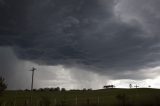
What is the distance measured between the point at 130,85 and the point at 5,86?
71658 mm

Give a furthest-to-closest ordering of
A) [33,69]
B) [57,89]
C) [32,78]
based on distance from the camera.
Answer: [57,89] < [33,69] < [32,78]

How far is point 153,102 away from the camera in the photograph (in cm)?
4681

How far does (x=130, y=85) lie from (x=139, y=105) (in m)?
87.2

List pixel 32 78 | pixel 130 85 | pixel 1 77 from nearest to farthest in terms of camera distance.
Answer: pixel 32 78 → pixel 1 77 → pixel 130 85

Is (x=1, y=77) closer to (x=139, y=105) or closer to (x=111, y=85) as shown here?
(x=139, y=105)

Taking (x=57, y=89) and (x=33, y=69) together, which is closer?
(x=33, y=69)

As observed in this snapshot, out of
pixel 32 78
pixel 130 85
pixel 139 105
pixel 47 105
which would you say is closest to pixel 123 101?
pixel 139 105

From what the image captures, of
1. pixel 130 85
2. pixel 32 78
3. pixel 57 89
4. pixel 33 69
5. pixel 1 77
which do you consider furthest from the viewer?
pixel 57 89

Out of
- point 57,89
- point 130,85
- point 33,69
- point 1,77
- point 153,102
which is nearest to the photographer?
point 153,102

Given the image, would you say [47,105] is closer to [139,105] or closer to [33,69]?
[139,105]

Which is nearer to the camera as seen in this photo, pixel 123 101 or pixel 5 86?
pixel 123 101

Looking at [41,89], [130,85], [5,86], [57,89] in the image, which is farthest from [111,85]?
[5,86]

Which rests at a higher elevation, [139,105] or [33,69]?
[33,69]

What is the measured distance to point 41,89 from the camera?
5950 inches
